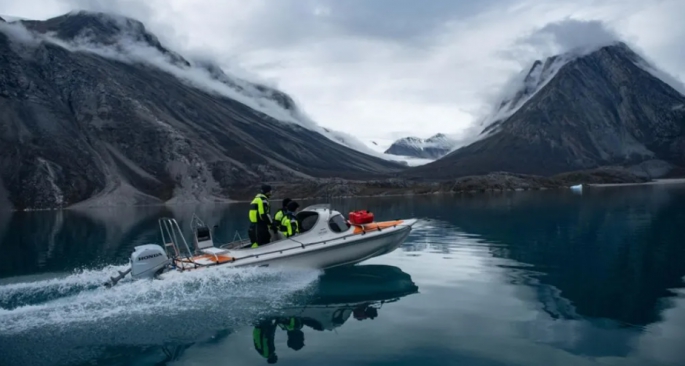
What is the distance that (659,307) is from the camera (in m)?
15.3

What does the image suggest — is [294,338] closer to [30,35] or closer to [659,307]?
[659,307]

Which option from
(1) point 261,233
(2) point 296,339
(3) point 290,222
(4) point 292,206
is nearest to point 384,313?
(2) point 296,339

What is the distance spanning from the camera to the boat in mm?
18938

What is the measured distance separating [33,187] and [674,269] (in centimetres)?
13817

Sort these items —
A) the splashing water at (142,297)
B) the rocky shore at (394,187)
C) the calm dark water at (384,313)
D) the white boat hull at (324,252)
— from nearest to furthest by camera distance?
the calm dark water at (384,313)
the splashing water at (142,297)
the white boat hull at (324,252)
the rocky shore at (394,187)

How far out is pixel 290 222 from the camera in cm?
2075

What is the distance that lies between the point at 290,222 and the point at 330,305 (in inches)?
199

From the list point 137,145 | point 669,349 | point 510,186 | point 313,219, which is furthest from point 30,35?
point 669,349

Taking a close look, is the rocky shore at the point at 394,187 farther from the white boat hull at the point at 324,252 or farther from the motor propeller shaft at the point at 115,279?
the motor propeller shaft at the point at 115,279

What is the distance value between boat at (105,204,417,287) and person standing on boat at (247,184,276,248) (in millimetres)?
483

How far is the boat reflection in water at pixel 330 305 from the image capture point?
526 inches

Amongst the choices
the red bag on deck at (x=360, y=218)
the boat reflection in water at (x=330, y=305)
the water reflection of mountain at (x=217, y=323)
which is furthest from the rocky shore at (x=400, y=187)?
the water reflection of mountain at (x=217, y=323)

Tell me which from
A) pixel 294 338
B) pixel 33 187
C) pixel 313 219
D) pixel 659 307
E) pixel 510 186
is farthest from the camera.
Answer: pixel 510 186

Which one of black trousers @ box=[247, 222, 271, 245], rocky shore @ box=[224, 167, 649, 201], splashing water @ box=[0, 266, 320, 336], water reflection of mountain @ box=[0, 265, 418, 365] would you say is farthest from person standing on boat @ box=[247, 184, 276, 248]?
rocky shore @ box=[224, 167, 649, 201]
